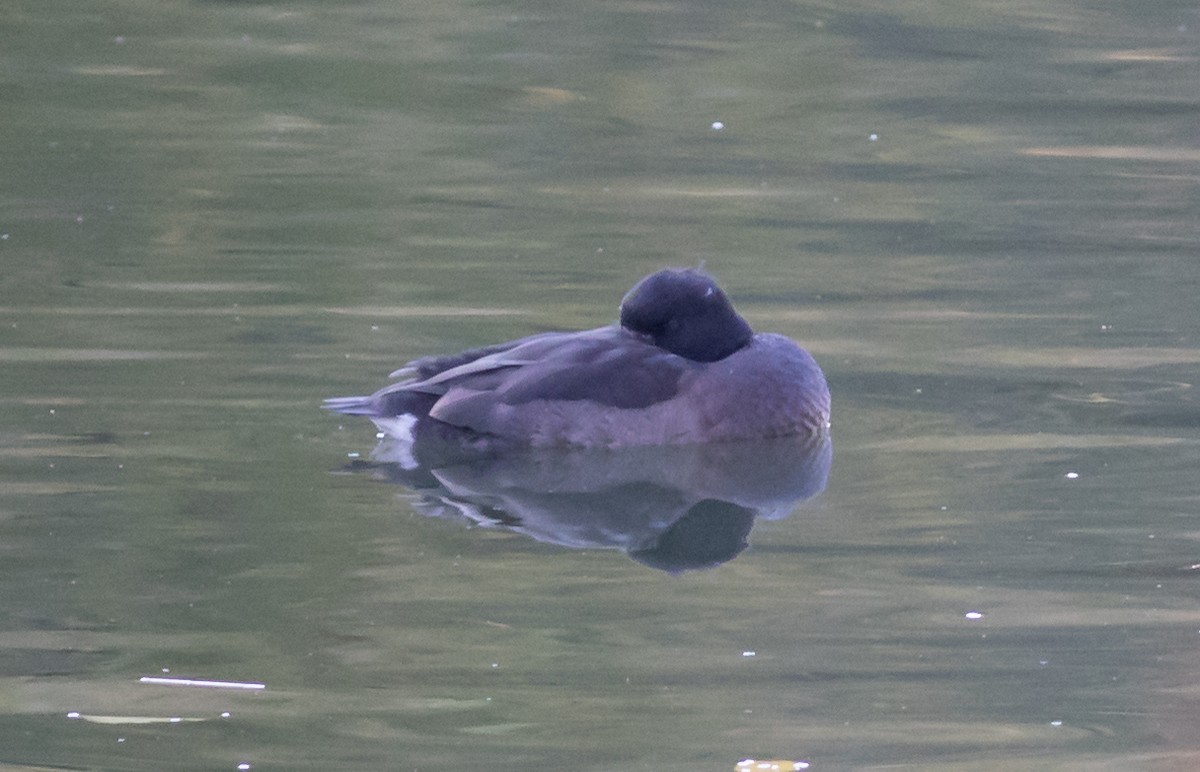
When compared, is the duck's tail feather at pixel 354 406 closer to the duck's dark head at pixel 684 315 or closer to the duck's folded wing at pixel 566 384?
the duck's folded wing at pixel 566 384

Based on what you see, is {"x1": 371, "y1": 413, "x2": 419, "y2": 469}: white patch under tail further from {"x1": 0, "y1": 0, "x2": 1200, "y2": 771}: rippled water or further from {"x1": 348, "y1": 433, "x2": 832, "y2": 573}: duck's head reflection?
{"x1": 0, "y1": 0, "x2": 1200, "y2": 771}: rippled water

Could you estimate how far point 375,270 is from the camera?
941 centimetres

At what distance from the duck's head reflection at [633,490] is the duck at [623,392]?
0.24 feet

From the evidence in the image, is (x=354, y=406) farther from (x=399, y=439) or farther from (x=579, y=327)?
(x=579, y=327)

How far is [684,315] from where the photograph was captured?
7.22 m

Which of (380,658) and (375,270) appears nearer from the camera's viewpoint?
(380,658)

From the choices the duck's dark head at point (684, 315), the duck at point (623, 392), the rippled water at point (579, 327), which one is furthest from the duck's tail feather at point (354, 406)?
the duck's dark head at point (684, 315)

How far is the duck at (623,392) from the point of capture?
23.1 feet

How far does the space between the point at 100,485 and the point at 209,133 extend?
6.37m

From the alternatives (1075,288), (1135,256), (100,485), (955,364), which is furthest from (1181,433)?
(100,485)

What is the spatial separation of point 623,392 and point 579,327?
1409 mm

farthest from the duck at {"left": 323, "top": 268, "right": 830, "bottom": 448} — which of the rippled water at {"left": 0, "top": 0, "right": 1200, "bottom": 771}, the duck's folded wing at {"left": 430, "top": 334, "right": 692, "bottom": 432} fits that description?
the rippled water at {"left": 0, "top": 0, "right": 1200, "bottom": 771}

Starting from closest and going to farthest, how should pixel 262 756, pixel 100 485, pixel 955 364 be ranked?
pixel 262 756, pixel 100 485, pixel 955 364

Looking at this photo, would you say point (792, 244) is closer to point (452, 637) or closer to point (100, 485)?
point (100, 485)
